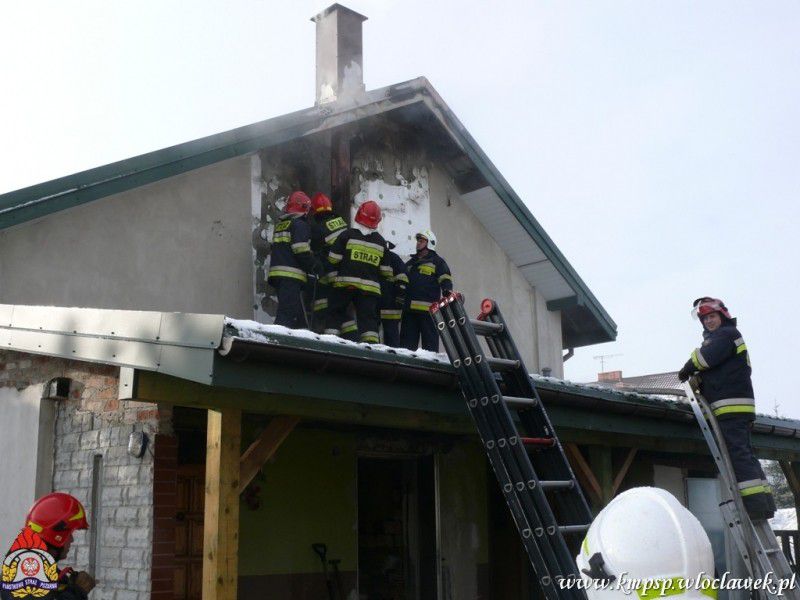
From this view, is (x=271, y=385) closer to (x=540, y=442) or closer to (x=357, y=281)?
(x=540, y=442)

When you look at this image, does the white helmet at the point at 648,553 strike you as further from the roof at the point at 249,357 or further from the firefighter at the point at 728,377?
the firefighter at the point at 728,377

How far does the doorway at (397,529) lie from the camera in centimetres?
925

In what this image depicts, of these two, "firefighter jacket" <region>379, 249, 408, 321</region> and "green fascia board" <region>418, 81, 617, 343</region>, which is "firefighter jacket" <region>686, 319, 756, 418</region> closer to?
"firefighter jacket" <region>379, 249, 408, 321</region>

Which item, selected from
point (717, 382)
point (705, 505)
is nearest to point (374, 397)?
point (717, 382)

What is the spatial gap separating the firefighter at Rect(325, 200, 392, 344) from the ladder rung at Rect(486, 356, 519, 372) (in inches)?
101

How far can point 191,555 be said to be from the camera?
700 centimetres

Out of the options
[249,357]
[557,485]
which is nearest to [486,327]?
[557,485]

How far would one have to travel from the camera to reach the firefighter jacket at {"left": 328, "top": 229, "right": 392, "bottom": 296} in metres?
8.42

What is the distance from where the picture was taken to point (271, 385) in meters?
4.72

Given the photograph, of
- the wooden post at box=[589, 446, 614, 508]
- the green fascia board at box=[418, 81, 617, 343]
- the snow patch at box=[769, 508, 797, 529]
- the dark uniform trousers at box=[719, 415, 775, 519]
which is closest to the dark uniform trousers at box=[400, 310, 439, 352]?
the wooden post at box=[589, 446, 614, 508]

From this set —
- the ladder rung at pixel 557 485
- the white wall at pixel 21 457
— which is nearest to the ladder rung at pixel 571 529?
the ladder rung at pixel 557 485

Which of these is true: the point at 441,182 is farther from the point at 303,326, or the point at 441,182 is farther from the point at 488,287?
the point at 303,326

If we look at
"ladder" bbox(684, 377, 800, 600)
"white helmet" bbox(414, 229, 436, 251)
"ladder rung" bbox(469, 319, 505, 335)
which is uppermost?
"white helmet" bbox(414, 229, 436, 251)

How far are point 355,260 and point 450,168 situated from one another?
3.02m
